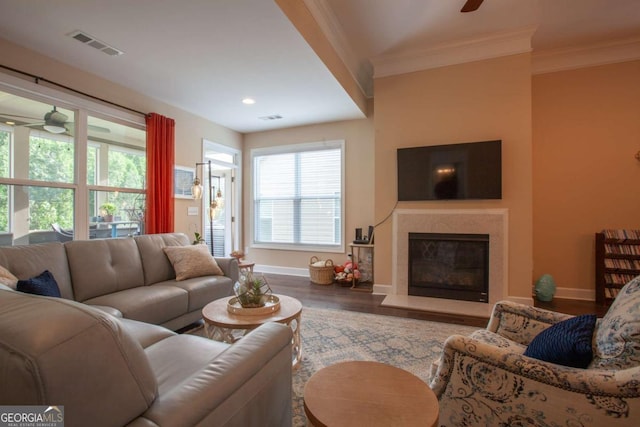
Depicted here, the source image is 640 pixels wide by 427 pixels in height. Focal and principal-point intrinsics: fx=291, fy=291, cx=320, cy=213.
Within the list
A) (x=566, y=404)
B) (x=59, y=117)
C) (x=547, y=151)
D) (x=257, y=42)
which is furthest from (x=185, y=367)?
(x=547, y=151)

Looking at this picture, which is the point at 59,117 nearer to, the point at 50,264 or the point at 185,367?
the point at 50,264

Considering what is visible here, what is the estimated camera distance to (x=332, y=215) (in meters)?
5.16

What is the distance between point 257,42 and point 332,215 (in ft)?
10.0

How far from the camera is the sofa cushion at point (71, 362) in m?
0.58

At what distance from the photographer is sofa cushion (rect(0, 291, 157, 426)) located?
1.92 feet

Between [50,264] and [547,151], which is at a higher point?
[547,151]

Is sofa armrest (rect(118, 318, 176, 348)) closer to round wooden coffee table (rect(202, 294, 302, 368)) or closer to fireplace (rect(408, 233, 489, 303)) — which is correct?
round wooden coffee table (rect(202, 294, 302, 368))

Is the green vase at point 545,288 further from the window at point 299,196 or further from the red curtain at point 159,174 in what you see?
the red curtain at point 159,174

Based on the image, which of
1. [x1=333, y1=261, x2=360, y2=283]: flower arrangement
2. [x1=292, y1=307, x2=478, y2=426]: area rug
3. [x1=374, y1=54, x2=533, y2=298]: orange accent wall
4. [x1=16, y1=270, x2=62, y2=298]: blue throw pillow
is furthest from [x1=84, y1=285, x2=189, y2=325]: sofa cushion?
[x1=374, y1=54, x2=533, y2=298]: orange accent wall

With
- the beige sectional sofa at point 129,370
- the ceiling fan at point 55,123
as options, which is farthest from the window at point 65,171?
the beige sectional sofa at point 129,370

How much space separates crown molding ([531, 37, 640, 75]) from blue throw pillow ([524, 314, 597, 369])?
157 inches

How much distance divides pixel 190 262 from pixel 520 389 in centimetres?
293

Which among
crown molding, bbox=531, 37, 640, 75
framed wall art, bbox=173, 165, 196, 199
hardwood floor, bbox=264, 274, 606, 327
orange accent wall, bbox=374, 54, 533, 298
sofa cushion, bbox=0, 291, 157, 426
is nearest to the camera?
sofa cushion, bbox=0, 291, 157, 426

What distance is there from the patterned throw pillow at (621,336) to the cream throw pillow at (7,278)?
3.07 metres
